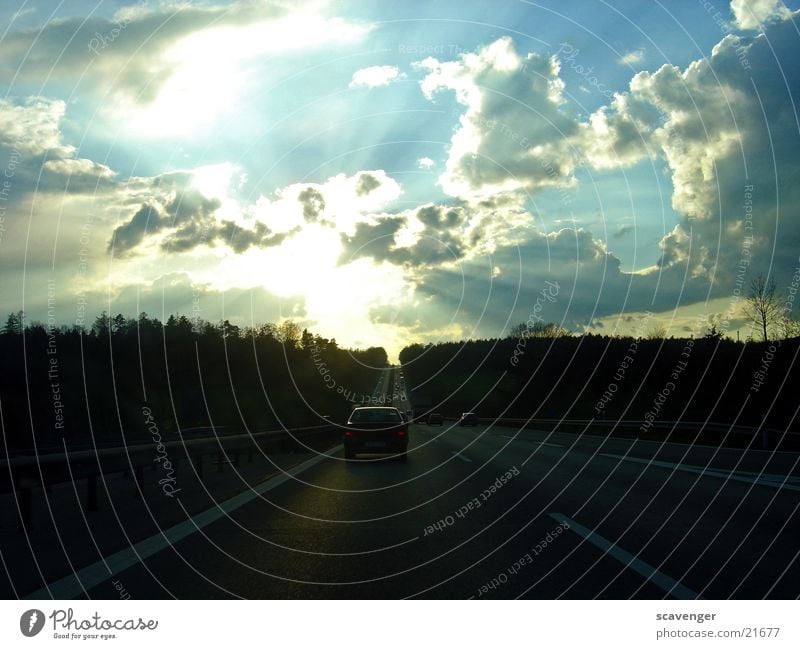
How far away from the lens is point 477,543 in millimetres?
8656

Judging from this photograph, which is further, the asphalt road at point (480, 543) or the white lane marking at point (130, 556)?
the asphalt road at point (480, 543)

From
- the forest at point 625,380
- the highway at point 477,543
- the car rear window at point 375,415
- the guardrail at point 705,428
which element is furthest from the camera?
the forest at point 625,380

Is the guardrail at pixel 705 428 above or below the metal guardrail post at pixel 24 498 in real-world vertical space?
below

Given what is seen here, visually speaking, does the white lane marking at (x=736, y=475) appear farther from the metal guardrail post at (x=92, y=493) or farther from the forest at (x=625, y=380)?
the forest at (x=625, y=380)

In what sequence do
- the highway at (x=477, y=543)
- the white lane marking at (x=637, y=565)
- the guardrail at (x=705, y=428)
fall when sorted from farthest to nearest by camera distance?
the guardrail at (x=705, y=428)
the highway at (x=477, y=543)
the white lane marking at (x=637, y=565)

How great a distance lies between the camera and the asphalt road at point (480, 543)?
645 cm

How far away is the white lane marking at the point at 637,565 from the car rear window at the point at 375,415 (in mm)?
14753

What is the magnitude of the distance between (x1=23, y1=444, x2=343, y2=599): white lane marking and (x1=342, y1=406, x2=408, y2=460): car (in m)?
10.6

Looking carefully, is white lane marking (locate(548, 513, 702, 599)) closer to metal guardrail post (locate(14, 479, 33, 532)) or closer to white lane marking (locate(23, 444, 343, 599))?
white lane marking (locate(23, 444, 343, 599))

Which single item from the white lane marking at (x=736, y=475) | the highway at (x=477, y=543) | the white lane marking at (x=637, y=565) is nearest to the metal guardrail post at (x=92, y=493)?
the highway at (x=477, y=543)

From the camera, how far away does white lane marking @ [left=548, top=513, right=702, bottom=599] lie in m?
6.18

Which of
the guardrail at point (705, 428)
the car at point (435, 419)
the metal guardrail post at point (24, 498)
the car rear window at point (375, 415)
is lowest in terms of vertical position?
the car at point (435, 419)

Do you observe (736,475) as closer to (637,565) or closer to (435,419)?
(637,565)

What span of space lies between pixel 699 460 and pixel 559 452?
5.17 m
